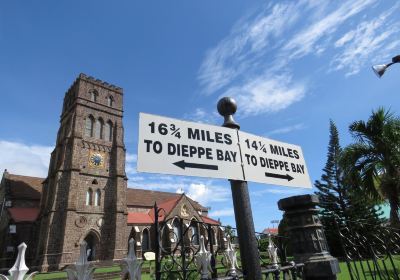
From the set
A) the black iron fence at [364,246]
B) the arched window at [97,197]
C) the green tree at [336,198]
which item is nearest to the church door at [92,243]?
the arched window at [97,197]

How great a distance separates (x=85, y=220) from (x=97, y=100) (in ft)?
48.2

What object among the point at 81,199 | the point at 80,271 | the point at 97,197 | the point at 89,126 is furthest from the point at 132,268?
the point at 89,126

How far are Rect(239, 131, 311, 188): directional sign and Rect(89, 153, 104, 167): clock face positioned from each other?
97.2 ft

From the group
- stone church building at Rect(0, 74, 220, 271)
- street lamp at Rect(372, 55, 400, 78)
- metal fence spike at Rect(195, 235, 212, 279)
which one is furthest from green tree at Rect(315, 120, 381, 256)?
metal fence spike at Rect(195, 235, 212, 279)

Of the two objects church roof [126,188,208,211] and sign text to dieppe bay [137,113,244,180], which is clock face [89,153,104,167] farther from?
sign text to dieppe bay [137,113,244,180]

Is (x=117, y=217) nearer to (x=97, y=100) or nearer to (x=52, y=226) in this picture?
(x=52, y=226)

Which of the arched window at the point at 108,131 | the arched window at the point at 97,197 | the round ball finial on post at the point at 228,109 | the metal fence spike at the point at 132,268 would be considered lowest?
the metal fence spike at the point at 132,268

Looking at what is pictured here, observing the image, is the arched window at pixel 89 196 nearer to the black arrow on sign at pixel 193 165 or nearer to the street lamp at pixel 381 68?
the street lamp at pixel 381 68

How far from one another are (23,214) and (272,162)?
117 feet

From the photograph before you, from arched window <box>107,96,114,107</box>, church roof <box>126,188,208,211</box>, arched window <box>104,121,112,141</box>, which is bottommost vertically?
church roof <box>126,188,208,211</box>

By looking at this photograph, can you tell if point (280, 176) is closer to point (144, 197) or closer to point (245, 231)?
point (245, 231)

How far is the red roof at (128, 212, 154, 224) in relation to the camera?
108ft

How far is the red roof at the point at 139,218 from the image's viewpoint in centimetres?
3291

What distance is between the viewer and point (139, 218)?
3428cm
